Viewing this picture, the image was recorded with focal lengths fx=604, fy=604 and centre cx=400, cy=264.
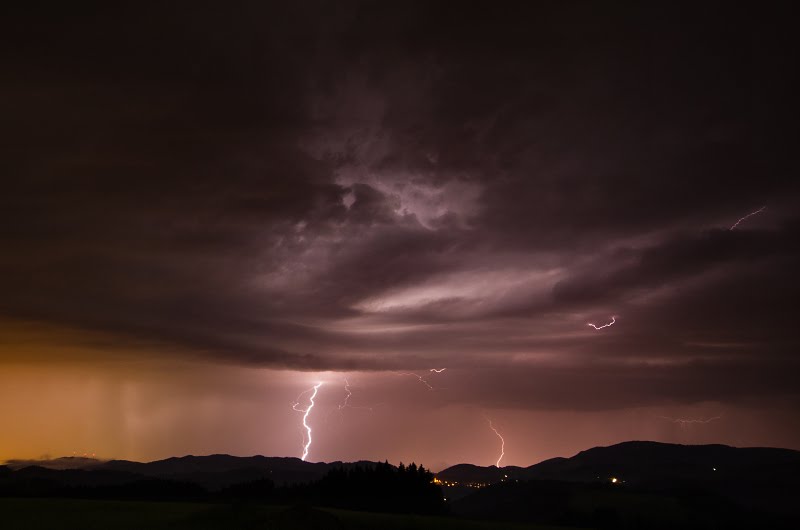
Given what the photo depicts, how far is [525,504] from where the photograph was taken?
7805 inches

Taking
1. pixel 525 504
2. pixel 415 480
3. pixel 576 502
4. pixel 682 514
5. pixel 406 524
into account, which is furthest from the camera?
pixel 525 504

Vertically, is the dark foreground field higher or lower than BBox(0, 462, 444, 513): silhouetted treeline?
lower

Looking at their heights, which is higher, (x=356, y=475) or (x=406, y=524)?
(x=356, y=475)

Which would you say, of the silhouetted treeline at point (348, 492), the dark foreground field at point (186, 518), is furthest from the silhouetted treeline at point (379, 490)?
the dark foreground field at point (186, 518)

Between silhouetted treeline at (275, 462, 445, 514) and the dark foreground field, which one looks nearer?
the dark foreground field

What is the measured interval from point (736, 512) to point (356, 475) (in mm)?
128664

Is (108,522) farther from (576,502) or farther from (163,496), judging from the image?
(576,502)

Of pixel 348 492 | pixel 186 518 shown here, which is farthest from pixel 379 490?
pixel 186 518

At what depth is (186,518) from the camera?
172ft

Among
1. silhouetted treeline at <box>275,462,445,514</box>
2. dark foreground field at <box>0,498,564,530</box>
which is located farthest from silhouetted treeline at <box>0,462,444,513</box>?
dark foreground field at <box>0,498,564,530</box>

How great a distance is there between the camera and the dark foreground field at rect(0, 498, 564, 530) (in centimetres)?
4731

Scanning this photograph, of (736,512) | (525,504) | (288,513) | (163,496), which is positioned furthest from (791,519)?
(288,513)

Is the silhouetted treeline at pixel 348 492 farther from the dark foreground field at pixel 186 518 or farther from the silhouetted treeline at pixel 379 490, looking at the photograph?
the dark foreground field at pixel 186 518

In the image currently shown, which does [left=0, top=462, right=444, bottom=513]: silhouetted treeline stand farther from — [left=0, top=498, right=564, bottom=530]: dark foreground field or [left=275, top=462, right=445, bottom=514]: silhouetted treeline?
[left=0, top=498, right=564, bottom=530]: dark foreground field
